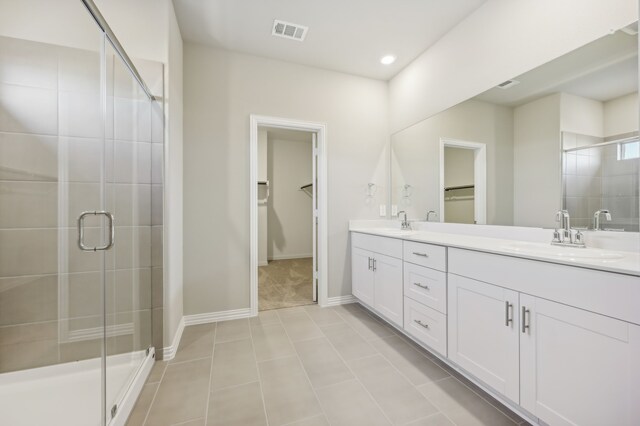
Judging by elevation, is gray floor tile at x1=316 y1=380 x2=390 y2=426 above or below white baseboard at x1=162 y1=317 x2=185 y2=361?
below

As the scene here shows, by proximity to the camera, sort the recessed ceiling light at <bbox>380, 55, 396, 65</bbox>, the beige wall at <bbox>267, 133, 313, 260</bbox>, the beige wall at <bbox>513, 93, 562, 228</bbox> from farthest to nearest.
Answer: the beige wall at <bbox>267, 133, 313, 260</bbox>
the recessed ceiling light at <bbox>380, 55, 396, 65</bbox>
the beige wall at <bbox>513, 93, 562, 228</bbox>

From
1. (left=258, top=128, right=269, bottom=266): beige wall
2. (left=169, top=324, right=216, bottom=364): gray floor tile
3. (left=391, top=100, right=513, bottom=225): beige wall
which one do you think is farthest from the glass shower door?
(left=258, top=128, right=269, bottom=266): beige wall

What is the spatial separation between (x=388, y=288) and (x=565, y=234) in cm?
126

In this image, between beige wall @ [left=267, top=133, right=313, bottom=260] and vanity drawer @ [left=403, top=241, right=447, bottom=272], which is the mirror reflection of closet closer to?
vanity drawer @ [left=403, top=241, right=447, bottom=272]

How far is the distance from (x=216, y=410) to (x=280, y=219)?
433 centimetres

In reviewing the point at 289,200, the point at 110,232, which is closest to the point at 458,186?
the point at 110,232

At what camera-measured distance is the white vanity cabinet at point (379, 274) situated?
2.20 meters

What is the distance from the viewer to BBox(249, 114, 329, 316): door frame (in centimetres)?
268

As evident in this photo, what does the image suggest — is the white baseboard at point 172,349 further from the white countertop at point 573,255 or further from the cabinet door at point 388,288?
the white countertop at point 573,255

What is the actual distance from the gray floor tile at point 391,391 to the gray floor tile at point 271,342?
536mm

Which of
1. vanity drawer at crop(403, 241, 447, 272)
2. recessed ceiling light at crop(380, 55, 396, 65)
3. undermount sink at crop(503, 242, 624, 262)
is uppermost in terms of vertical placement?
recessed ceiling light at crop(380, 55, 396, 65)

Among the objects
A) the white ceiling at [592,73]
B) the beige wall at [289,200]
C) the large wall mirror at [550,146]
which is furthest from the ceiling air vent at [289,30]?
the beige wall at [289,200]

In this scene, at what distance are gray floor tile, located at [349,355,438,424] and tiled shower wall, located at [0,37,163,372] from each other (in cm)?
147

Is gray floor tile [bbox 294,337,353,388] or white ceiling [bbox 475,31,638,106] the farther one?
gray floor tile [bbox 294,337,353,388]
